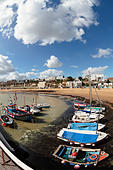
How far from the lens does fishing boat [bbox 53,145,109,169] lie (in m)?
8.73

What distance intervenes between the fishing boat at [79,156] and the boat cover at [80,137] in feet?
4.53

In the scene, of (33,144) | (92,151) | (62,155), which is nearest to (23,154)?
(33,144)

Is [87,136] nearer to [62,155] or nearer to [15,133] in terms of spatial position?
[62,155]

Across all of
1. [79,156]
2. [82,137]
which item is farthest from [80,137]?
[79,156]

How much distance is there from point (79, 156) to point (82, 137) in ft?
8.88

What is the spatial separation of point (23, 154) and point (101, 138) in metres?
8.10

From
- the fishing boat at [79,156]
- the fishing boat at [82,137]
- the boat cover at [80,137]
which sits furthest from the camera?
the boat cover at [80,137]

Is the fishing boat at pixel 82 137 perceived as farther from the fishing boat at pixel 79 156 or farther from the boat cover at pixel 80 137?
the fishing boat at pixel 79 156

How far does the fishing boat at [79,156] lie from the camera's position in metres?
8.73

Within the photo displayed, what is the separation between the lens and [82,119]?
18.4 metres

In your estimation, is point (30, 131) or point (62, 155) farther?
point (30, 131)

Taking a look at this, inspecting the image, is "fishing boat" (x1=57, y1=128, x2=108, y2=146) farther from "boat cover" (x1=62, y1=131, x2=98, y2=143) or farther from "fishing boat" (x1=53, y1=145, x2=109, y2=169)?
"fishing boat" (x1=53, y1=145, x2=109, y2=169)

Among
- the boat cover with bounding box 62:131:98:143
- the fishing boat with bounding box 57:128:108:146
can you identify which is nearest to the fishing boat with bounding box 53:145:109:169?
the fishing boat with bounding box 57:128:108:146

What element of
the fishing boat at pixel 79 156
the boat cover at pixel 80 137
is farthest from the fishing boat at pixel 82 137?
the fishing boat at pixel 79 156
